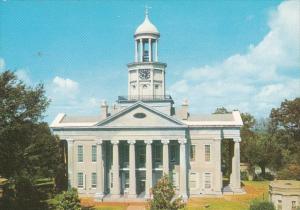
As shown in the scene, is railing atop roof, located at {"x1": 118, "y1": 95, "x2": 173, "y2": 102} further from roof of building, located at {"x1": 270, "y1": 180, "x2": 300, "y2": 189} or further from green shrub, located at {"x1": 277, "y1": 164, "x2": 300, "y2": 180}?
green shrub, located at {"x1": 277, "y1": 164, "x2": 300, "y2": 180}

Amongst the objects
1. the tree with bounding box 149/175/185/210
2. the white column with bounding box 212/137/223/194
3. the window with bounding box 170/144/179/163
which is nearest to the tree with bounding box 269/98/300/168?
the white column with bounding box 212/137/223/194

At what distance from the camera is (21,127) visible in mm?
40438

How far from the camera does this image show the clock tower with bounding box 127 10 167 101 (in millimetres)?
56688

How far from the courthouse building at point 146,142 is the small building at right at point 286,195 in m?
10.3

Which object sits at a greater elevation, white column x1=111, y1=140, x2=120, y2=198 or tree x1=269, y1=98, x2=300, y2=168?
tree x1=269, y1=98, x2=300, y2=168

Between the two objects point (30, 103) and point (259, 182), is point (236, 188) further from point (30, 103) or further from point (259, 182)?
point (30, 103)

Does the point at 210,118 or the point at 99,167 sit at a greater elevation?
the point at 210,118

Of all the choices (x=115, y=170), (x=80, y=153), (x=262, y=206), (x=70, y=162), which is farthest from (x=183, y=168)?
(x=70, y=162)

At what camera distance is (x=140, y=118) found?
179ft

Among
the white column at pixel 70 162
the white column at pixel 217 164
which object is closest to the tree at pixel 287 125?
the white column at pixel 217 164

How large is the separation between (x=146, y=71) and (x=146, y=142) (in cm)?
953

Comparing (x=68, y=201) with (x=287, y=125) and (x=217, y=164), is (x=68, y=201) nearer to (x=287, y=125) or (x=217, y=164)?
(x=217, y=164)

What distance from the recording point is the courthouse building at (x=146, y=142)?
5419 centimetres

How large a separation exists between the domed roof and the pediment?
947cm
